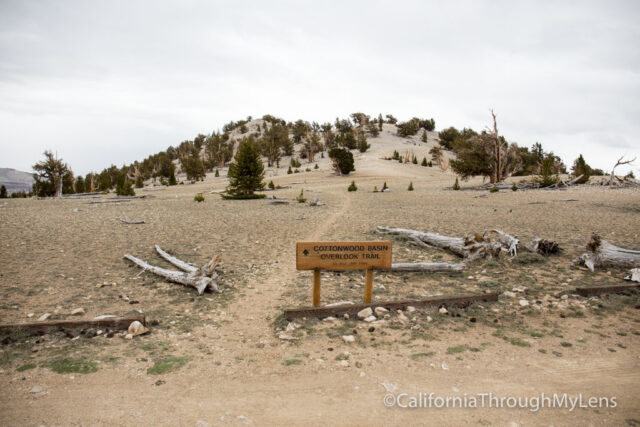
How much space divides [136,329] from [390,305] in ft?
12.0

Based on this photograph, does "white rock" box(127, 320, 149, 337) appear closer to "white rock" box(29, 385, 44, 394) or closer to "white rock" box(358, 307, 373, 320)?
"white rock" box(29, 385, 44, 394)

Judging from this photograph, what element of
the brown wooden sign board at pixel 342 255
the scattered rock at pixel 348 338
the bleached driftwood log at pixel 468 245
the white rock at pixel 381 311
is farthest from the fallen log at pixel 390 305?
the bleached driftwood log at pixel 468 245

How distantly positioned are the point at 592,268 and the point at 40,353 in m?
A: 9.47

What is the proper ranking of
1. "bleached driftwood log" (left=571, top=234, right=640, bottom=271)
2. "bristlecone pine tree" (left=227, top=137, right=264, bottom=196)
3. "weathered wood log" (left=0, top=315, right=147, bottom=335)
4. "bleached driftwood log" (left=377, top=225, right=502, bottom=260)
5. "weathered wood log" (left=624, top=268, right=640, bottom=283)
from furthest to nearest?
"bristlecone pine tree" (left=227, top=137, right=264, bottom=196), "bleached driftwood log" (left=377, top=225, right=502, bottom=260), "bleached driftwood log" (left=571, top=234, right=640, bottom=271), "weathered wood log" (left=624, top=268, right=640, bottom=283), "weathered wood log" (left=0, top=315, right=147, bottom=335)

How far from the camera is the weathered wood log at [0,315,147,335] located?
459 cm

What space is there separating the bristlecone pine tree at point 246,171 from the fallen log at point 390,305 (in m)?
20.9

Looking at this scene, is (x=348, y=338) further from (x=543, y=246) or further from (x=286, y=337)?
(x=543, y=246)

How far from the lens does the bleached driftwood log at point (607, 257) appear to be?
7.29 metres

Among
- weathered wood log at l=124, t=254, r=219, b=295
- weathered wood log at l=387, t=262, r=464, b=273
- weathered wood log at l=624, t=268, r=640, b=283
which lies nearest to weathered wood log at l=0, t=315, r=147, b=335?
weathered wood log at l=124, t=254, r=219, b=295

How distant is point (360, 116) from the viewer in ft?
317

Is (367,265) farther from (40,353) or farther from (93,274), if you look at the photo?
(93,274)

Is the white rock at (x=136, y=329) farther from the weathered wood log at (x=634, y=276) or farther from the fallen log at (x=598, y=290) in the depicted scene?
the weathered wood log at (x=634, y=276)

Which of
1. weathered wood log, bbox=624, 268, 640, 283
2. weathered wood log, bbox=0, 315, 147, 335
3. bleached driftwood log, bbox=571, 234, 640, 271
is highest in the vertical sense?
bleached driftwood log, bbox=571, 234, 640, 271

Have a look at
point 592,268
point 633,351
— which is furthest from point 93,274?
point 592,268
